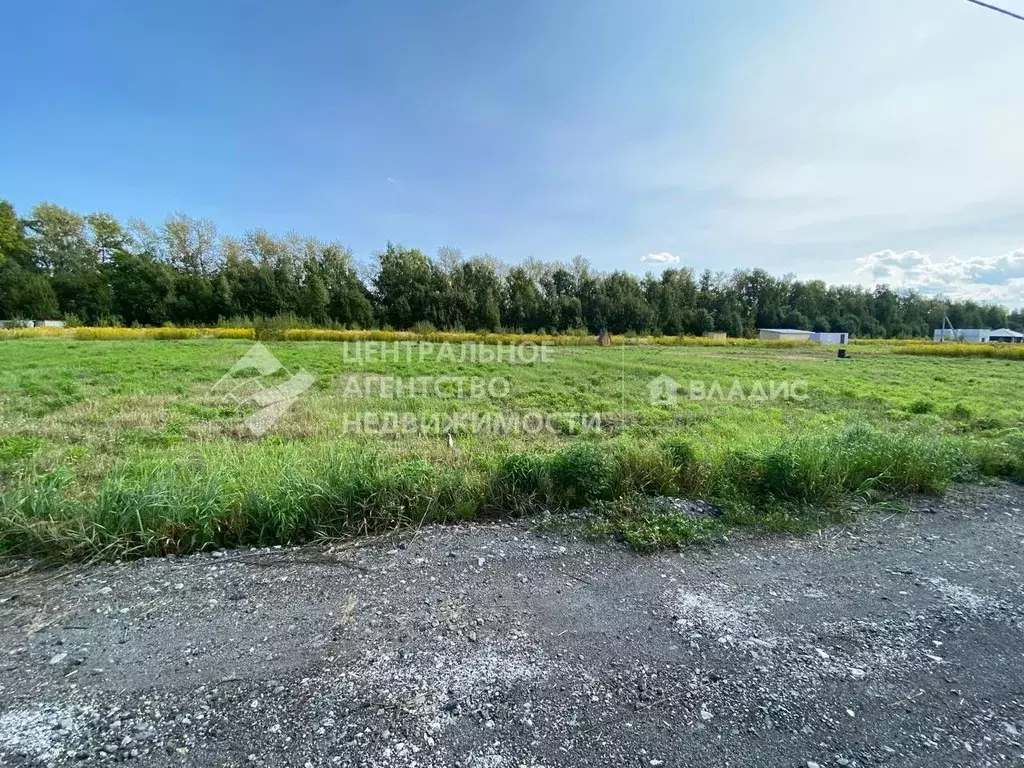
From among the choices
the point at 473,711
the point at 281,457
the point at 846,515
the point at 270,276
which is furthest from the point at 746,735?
the point at 270,276

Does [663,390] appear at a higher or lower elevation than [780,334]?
lower

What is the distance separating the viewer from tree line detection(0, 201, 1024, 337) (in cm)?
4012

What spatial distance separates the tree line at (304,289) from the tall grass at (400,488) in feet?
127

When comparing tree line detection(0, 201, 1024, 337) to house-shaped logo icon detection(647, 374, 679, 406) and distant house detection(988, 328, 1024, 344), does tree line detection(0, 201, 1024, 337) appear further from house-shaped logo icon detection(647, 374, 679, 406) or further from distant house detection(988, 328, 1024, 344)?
distant house detection(988, 328, 1024, 344)

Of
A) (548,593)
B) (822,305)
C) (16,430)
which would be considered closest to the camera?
(548,593)

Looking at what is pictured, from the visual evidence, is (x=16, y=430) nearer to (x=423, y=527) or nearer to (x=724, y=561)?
(x=423, y=527)

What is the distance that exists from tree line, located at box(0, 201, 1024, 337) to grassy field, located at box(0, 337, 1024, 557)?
114 ft

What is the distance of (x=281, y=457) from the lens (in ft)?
14.3

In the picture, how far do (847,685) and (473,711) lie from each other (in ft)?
4.94

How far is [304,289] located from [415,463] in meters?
45.1

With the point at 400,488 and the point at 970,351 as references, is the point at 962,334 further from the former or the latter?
the point at 400,488

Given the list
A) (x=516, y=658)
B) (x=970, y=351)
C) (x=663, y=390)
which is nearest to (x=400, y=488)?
(x=516, y=658)

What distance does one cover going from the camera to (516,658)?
1.85 m

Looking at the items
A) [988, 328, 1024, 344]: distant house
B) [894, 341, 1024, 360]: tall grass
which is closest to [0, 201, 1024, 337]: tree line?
[894, 341, 1024, 360]: tall grass
